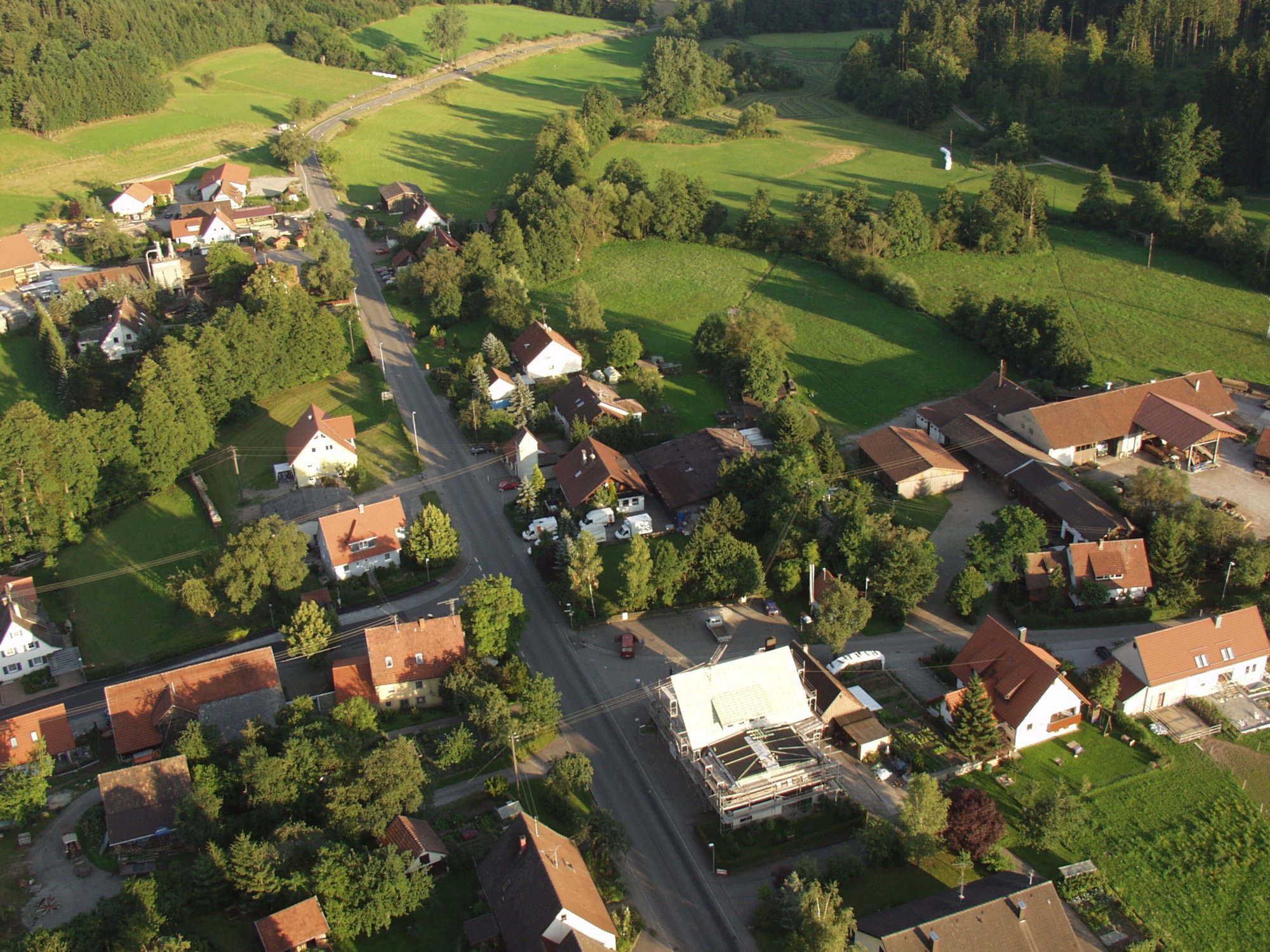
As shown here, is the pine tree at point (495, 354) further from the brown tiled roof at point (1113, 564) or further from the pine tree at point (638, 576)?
the brown tiled roof at point (1113, 564)

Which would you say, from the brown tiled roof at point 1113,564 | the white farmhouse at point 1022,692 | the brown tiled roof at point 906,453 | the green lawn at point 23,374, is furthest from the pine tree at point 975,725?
the green lawn at point 23,374

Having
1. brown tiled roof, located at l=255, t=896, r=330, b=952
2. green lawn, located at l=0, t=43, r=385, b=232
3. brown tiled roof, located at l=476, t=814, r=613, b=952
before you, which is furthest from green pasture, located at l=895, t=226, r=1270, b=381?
green lawn, located at l=0, t=43, r=385, b=232

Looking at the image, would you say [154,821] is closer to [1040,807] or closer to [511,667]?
[511,667]

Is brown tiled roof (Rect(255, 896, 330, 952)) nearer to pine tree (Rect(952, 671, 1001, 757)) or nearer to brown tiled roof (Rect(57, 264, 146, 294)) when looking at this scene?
pine tree (Rect(952, 671, 1001, 757))

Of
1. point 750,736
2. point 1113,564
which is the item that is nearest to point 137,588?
point 750,736

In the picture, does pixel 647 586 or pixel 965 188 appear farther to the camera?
pixel 965 188

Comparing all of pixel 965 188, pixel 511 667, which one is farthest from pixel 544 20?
pixel 511 667
